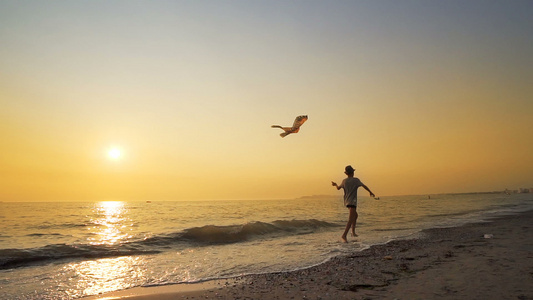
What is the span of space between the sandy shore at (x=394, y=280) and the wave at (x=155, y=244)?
6705 millimetres

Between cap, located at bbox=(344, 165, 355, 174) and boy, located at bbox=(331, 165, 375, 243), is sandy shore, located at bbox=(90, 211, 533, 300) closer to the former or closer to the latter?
boy, located at bbox=(331, 165, 375, 243)

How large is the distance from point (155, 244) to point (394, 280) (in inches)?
441

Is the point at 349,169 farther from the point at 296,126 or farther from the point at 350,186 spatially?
the point at 296,126

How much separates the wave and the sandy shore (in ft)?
22.0

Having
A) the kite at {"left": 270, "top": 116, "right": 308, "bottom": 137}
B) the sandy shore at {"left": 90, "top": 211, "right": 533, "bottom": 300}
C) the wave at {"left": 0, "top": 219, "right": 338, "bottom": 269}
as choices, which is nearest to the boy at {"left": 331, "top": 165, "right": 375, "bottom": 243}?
the sandy shore at {"left": 90, "top": 211, "right": 533, "bottom": 300}

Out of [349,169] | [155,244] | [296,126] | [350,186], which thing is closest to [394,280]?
[296,126]

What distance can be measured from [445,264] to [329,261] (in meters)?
2.64

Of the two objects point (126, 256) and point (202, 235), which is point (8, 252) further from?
point (202, 235)

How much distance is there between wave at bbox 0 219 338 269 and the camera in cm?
1140

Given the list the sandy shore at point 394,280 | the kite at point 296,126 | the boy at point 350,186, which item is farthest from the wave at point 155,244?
the kite at point 296,126

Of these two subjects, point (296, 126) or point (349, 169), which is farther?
point (349, 169)

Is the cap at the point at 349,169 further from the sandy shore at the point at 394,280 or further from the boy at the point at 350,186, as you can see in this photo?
the sandy shore at the point at 394,280

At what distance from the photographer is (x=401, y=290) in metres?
5.20

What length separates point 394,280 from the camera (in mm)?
5895
